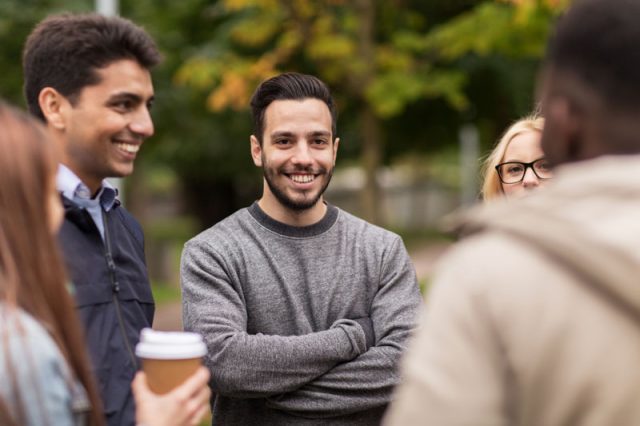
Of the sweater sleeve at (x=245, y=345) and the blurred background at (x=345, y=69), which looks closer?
the sweater sleeve at (x=245, y=345)

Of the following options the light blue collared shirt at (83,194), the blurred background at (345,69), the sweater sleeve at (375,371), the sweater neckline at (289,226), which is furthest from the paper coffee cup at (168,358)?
the blurred background at (345,69)

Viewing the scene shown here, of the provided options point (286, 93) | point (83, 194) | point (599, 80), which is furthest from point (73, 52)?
point (599, 80)

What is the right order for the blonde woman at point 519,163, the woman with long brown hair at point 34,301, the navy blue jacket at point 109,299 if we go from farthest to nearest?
the blonde woman at point 519,163 < the navy blue jacket at point 109,299 < the woman with long brown hair at point 34,301

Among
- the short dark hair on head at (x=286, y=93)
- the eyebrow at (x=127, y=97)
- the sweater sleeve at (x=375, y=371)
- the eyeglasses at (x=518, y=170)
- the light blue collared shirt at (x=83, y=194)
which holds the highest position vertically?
the eyebrow at (x=127, y=97)

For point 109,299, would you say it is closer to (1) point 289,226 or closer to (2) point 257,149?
(1) point 289,226

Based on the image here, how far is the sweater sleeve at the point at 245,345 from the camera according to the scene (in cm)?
292

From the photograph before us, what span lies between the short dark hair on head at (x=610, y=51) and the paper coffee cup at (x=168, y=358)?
104 cm

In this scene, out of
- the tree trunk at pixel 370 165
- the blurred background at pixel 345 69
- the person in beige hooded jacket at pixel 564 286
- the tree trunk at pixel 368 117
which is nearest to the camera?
the person in beige hooded jacket at pixel 564 286

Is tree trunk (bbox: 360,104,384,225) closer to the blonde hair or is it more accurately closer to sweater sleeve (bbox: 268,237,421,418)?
the blonde hair

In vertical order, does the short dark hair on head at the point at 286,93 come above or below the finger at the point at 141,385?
above

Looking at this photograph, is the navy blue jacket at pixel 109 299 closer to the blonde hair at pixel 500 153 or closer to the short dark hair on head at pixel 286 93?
the short dark hair on head at pixel 286 93

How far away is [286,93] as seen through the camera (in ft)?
10.9

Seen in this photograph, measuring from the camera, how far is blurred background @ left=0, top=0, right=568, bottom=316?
10633 mm

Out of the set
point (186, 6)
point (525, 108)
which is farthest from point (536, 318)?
point (186, 6)
